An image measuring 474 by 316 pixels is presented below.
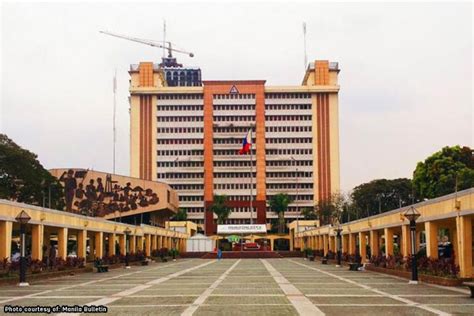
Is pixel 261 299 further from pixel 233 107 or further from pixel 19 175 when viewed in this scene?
pixel 233 107

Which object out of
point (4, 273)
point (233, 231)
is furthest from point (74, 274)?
point (233, 231)

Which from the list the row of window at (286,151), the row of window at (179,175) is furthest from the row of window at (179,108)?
the row of window at (286,151)

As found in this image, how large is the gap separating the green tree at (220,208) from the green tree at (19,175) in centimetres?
5284

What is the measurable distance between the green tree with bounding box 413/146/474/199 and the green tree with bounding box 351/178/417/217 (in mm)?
28236

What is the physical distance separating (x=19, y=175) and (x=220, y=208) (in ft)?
193

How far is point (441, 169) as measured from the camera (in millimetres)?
81438

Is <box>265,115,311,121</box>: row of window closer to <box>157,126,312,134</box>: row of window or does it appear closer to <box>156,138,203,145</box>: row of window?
<box>157,126,312,134</box>: row of window

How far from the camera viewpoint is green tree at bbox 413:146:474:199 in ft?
261

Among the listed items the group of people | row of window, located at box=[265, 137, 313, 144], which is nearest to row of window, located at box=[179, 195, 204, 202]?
row of window, located at box=[265, 137, 313, 144]

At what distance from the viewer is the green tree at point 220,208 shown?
135625mm

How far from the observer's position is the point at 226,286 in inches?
1077

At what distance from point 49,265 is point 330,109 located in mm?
115315

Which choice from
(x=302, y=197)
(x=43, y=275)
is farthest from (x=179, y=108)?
(x=43, y=275)

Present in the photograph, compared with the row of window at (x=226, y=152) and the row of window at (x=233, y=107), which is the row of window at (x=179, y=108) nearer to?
the row of window at (x=233, y=107)
